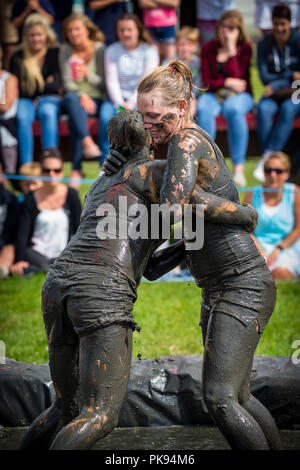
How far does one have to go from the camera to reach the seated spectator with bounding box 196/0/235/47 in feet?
31.0

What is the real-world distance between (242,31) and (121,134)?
5243mm

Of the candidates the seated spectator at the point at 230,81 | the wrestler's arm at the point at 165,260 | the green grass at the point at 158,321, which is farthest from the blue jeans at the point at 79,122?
the wrestler's arm at the point at 165,260

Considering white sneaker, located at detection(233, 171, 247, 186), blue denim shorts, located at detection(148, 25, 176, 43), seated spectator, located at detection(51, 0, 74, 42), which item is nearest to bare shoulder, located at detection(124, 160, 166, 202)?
white sneaker, located at detection(233, 171, 247, 186)

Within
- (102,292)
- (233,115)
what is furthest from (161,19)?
(102,292)

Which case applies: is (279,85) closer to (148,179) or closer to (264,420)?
(148,179)

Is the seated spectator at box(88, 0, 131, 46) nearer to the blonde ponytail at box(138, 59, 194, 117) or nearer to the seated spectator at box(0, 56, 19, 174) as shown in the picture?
the seated spectator at box(0, 56, 19, 174)

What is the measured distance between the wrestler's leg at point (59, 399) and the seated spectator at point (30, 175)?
193 inches

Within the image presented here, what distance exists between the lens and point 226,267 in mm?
3902

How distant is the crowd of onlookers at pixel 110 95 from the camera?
8406mm

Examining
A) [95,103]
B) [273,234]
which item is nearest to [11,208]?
[95,103]

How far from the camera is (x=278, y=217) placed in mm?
8148

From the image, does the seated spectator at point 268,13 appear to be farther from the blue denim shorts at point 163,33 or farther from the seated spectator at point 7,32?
the seated spectator at point 7,32
